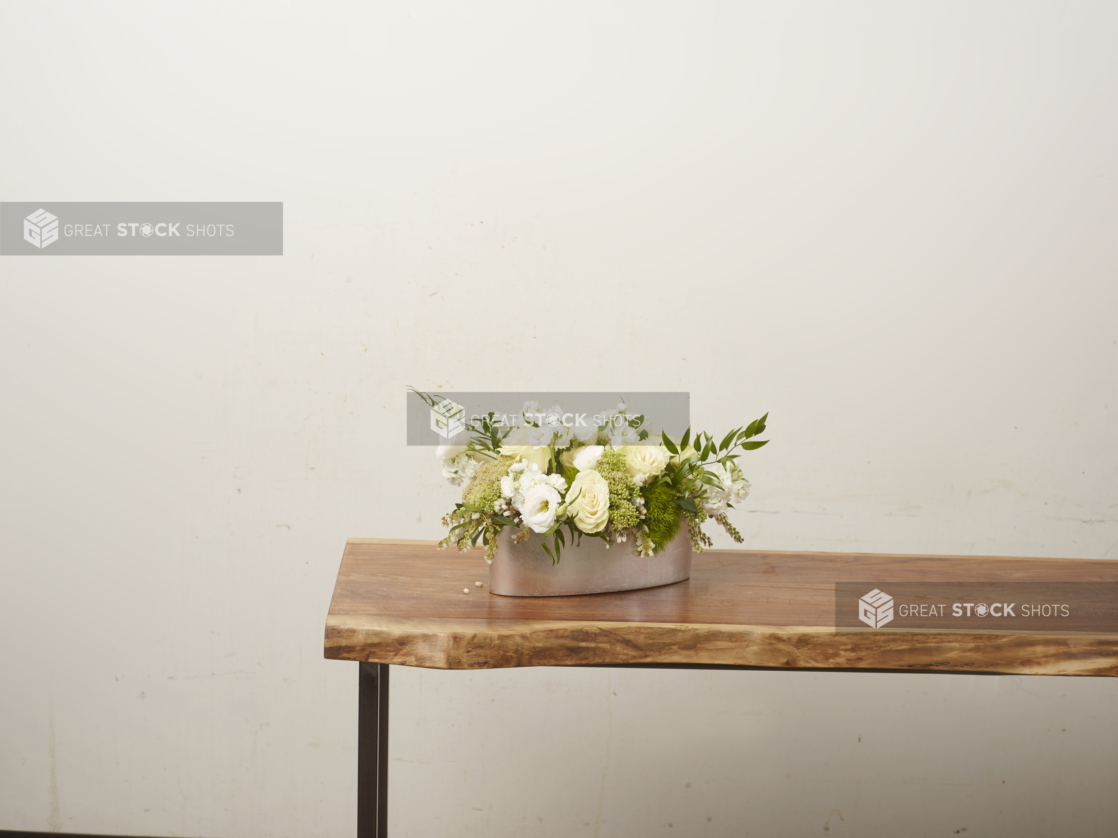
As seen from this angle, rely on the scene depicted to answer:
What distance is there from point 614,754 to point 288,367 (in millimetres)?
1304

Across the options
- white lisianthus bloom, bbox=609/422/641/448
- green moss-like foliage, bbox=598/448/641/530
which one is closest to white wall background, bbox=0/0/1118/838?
white lisianthus bloom, bbox=609/422/641/448

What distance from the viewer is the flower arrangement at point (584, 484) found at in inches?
50.1

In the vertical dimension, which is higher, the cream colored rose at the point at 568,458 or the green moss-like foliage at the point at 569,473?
the cream colored rose at the point at 568,458

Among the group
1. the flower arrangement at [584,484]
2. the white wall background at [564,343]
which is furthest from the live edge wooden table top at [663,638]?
the white wall background at [564,343]

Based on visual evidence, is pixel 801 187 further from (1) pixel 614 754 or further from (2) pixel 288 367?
(1) pixel 614 754

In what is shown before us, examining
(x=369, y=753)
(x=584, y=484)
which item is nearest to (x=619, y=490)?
(x=584, y=484)

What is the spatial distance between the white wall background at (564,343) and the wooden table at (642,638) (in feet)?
2.83

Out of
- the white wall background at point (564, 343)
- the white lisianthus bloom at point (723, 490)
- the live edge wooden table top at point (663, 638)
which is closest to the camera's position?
the live edge wooden table top at point (663, 638)

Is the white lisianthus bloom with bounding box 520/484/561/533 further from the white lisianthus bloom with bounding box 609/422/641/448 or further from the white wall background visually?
the white wall background

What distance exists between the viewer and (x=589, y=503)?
49.7 inches

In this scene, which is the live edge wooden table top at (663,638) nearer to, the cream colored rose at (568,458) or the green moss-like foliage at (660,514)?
the green moss-like foliage at (660,514)

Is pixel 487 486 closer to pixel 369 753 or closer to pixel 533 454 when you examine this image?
pixel 533 454

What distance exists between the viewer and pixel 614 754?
2229 mm

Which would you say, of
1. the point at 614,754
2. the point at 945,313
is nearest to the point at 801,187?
the point at 945,313
